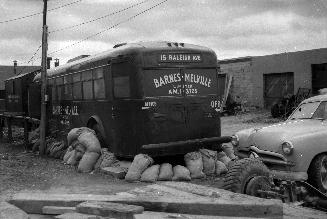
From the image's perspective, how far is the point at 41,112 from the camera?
16.5 m

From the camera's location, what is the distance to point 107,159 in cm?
1173

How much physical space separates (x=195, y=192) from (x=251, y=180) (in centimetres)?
117

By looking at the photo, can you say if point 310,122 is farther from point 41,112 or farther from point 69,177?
point 41,112

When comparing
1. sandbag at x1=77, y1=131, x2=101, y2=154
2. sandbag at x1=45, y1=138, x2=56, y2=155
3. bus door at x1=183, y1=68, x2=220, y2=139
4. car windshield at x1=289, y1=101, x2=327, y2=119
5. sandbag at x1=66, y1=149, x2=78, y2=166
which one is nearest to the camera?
car windshield at x1=289, y1=101, x2=327, y2=119

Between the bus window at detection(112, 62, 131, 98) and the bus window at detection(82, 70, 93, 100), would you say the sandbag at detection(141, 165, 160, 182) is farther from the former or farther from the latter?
the bus window at detection(82, 70, 93, 100)

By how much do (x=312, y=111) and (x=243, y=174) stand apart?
10.2ft

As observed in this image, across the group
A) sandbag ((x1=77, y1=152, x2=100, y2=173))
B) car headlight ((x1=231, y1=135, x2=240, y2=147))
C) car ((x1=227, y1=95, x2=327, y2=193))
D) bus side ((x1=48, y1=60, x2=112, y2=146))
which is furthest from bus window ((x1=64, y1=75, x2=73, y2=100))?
car ((x1=227, y1=95, x2=327, y2=193))

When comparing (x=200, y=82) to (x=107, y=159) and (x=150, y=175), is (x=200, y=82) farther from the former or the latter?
(x=107, y=159)

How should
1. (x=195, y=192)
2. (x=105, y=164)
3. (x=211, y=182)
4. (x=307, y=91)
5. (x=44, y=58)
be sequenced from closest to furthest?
(x=195, y=192) → (x=211, y=182) → (x=105, y=164) → (x=44, y=58) → (x=307, y=91)

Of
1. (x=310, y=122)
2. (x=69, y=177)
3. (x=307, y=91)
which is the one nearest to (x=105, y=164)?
(x=69, y=177)

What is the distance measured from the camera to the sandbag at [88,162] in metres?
11.9

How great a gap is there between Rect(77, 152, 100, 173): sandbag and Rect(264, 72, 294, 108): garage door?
18.6 m

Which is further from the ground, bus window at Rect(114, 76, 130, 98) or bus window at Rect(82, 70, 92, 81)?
A: bus window at Rect(82, 70, 92, 81)

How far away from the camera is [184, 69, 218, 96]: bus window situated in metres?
11.5
